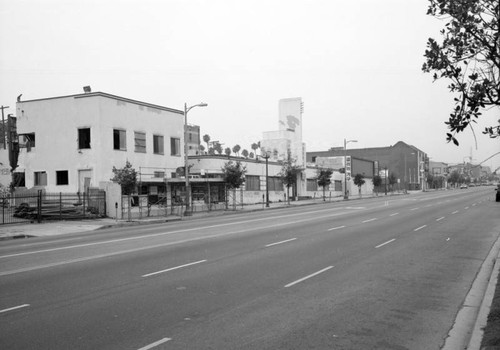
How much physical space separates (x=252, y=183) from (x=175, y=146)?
1130 cm

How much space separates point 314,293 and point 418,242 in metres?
8.63

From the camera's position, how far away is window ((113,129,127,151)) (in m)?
37.9

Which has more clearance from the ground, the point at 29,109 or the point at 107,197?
the point at 29,109

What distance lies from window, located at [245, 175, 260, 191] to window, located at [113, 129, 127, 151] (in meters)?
16.0

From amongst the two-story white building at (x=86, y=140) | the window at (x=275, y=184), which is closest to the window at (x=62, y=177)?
the two-story white building at (x=86, y=140)

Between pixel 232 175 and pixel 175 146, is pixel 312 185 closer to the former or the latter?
pixel 175 146

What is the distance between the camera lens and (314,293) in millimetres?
8477

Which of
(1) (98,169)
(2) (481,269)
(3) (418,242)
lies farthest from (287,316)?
(1) (98,169)

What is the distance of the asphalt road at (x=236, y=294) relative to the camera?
19.8 ft

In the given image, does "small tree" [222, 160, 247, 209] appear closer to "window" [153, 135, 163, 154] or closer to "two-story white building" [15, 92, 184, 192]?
"two-story white building" [15, 92, 184, 192]

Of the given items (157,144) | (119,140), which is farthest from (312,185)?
(119,140)

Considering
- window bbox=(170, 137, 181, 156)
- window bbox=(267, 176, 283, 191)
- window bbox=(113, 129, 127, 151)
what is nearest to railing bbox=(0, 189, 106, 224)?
window bbox=(113, 129, 127, 151)

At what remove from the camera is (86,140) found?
122 ft

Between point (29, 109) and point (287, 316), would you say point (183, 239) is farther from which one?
point (29, 109)
